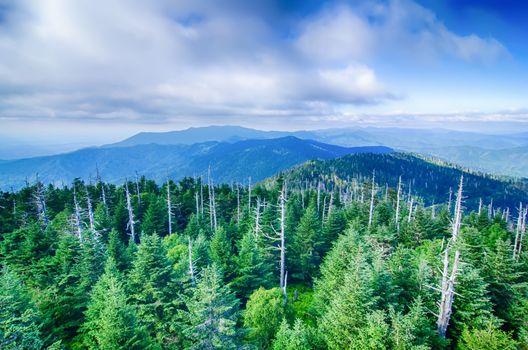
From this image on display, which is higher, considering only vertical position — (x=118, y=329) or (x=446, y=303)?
(x=118, y=329)

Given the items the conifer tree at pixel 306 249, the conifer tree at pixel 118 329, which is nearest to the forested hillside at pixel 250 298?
the conifer tree at pixel 118 329

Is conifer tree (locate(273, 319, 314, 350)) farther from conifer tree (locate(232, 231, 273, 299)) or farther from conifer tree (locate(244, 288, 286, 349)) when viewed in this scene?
conifer tree (locate(232, 231, 273, 299))

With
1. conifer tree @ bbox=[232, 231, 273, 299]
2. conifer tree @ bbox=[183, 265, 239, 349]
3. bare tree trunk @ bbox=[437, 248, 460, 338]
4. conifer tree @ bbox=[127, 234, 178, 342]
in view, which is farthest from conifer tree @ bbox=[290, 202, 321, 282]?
conifer tree @ bbox=[183, 265, 239, 349]

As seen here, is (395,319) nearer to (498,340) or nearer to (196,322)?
(498,340)

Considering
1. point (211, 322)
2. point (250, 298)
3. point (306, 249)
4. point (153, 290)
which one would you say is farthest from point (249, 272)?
point (211, 322)

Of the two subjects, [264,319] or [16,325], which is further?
[264,319]

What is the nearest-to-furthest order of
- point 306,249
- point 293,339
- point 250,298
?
point 293,339 < point 250,298 < point 306,249

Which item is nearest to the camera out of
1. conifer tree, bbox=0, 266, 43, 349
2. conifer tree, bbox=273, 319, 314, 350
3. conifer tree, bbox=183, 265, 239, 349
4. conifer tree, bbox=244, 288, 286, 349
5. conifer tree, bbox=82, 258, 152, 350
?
conifer tree, bbox=0, 266, 43, 349

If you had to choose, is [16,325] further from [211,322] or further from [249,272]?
[249,272]

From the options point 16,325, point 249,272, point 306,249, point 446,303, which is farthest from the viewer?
point 306,249

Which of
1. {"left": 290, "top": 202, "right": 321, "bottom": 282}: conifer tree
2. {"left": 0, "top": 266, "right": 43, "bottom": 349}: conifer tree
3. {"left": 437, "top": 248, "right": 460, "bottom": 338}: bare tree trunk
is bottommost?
{"left": 290, "top": 202, "right": 321, "bottom": 282}: conifer tree

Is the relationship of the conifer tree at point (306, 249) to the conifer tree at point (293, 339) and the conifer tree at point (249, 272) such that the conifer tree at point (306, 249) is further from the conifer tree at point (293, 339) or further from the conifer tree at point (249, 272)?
the conifer tree at point (293, 339)

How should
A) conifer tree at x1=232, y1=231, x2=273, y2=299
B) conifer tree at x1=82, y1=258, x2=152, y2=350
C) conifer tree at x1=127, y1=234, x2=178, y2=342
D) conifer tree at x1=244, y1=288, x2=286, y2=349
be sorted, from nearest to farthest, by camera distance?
conifer tree at x1=82, y1=258, x2=152, y2=350
conifer tree at x1=127, y1=234, x2=178, y2=342
conifer tree at x1=244, y1=288, x2=286, y2=349
conifer tree at x1=232, y1=231, x2=273, y2=299
